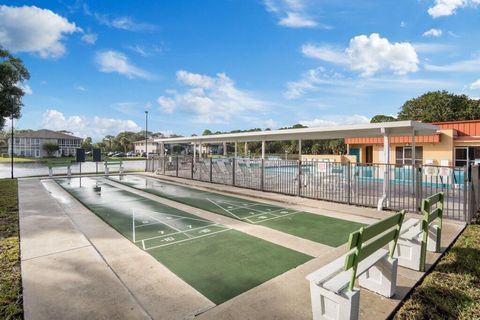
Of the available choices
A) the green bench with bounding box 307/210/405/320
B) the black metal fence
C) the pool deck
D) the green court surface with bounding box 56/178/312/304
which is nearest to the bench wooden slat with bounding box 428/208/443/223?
the pool deck

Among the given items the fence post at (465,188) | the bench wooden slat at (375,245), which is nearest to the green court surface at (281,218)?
the bench wooden slat at (375,245)

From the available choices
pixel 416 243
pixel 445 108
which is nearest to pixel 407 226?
pixel 416 243

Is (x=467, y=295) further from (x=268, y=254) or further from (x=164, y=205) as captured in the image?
(x=164, y=205)

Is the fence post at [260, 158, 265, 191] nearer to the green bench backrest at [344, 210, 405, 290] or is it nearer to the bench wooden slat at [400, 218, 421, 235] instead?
the bench wooden slat at [400, 218, 421, 235]

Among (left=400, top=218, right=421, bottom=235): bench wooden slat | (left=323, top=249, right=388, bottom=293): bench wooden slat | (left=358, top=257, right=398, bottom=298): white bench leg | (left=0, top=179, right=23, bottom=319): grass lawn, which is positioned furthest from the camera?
(left=400, top=218, right=421, bottom=235): bench wooden slat

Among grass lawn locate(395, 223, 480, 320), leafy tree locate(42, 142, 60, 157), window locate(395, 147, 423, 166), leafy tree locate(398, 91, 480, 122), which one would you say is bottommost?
grass lawn locate(395, 223, 480, 320)

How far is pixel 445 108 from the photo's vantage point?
147 ft

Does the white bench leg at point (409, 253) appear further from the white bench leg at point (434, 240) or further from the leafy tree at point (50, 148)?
the leafy tree at point (50, 148)

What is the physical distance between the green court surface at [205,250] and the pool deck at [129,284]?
8.1 inches

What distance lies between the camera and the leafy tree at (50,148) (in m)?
67.6

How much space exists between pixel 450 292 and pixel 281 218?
465cm

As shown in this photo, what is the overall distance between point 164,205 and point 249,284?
264 inches

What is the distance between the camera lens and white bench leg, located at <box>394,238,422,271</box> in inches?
166

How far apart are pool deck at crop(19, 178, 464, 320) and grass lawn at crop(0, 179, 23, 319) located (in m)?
0.10
